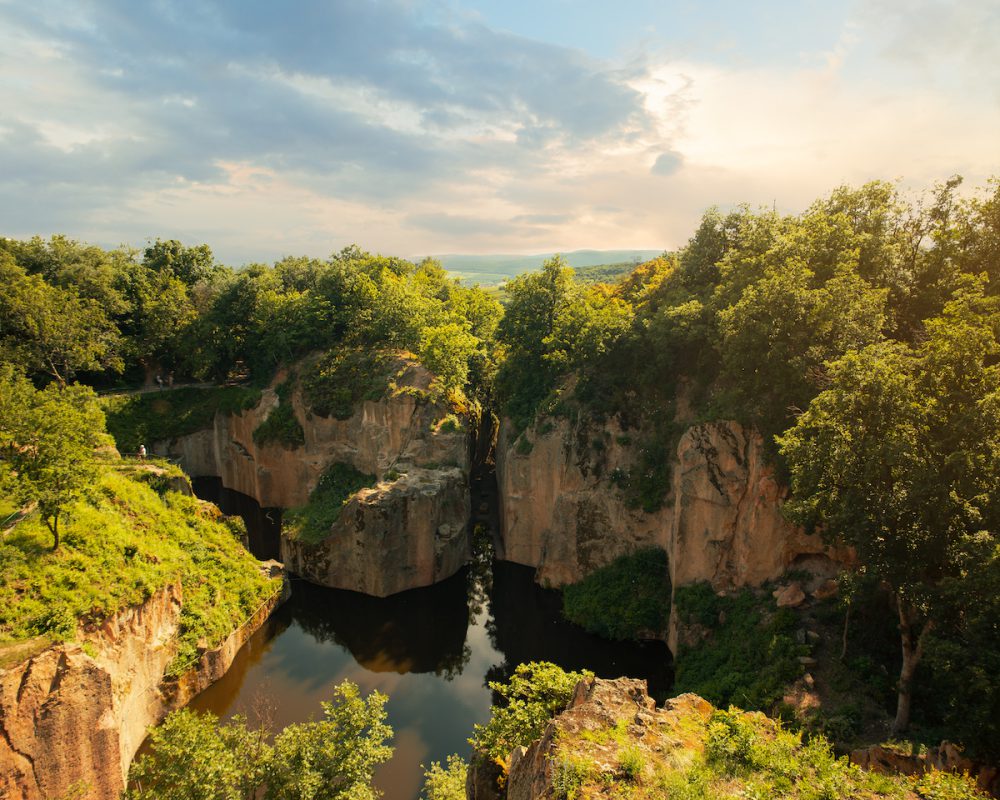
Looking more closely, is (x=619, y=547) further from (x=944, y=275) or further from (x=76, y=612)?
(x=76, y=612)

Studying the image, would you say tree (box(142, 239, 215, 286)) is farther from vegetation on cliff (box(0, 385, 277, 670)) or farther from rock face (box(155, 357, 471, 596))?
vegetation on cliff (box(0, 385, 277, 670))

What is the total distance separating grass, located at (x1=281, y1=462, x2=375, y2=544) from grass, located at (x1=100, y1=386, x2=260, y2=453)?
1007cm

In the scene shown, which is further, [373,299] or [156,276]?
[156,276]

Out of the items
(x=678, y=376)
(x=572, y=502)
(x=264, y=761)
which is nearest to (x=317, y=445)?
(x=572, y=502)

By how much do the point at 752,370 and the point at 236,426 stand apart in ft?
121

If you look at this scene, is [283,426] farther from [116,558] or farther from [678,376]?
[678,376]

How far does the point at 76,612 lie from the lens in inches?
755

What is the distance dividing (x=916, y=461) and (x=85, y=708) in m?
25.0

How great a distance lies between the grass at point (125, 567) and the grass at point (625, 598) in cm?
1615

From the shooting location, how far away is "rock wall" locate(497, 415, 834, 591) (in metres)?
23.0

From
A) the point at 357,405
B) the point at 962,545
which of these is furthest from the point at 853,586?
the point at 357,405

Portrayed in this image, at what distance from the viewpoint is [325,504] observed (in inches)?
1377

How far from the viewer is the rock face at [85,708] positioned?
16500 mm

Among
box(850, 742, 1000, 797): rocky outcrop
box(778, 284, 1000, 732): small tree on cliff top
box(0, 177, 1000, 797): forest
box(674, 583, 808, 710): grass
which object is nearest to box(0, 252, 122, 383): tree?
box(0, 177, 1000, 797): forest
